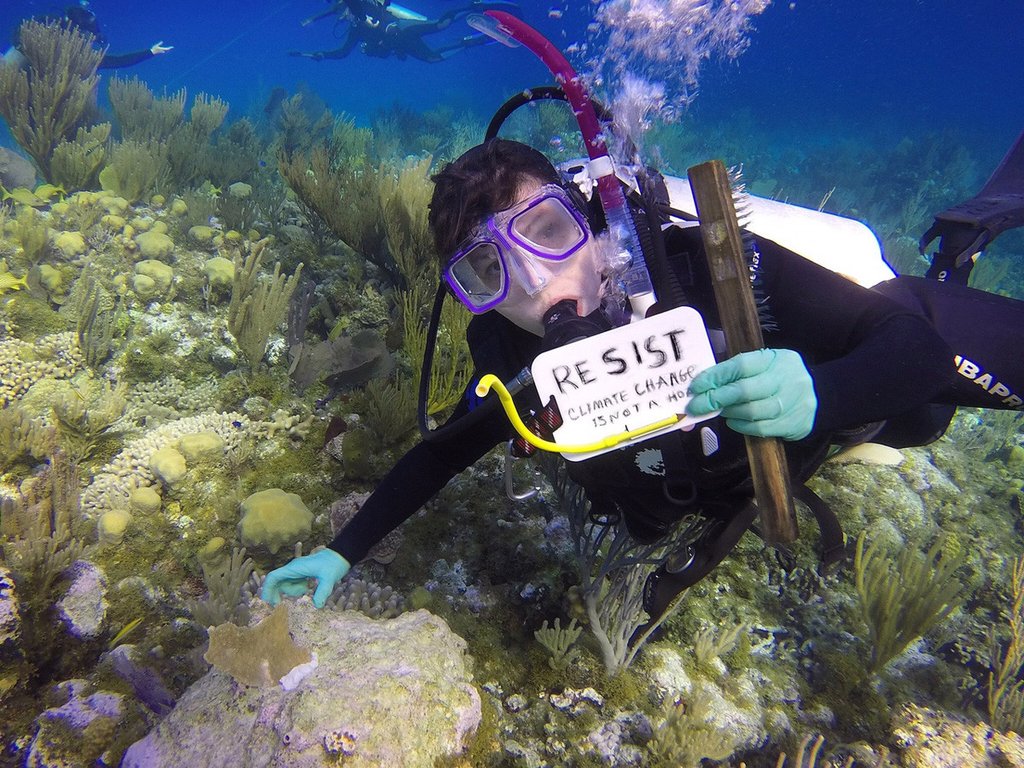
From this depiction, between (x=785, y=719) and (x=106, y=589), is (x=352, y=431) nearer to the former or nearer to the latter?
(x=106, y=589)

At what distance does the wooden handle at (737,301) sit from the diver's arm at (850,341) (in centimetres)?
26

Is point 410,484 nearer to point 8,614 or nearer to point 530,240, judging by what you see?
point 530,240

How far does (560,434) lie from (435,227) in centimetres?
132

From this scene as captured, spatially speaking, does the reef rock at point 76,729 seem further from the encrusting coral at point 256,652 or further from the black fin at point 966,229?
the black fin at point 966,229

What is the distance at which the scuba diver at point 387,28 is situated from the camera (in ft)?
71.2

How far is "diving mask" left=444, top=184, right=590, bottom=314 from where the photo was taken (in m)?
1.94

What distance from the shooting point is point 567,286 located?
193 centimetres

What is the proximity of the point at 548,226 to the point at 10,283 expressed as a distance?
5405mm


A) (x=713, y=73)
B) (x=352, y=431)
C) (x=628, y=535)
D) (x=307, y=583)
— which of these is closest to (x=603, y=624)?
(x=628, y=535)

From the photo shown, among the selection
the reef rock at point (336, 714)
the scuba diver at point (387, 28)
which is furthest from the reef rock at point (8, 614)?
the scuba diver at point (387, 28)

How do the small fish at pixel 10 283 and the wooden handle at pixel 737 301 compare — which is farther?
the small fish at pixel 10 283

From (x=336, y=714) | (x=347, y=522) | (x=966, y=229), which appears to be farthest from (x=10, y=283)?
(x=966, y=229)

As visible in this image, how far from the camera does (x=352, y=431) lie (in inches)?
143

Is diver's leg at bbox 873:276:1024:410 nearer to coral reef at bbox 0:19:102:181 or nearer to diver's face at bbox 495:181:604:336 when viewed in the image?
diver's face at bbox 495:181:604:336
